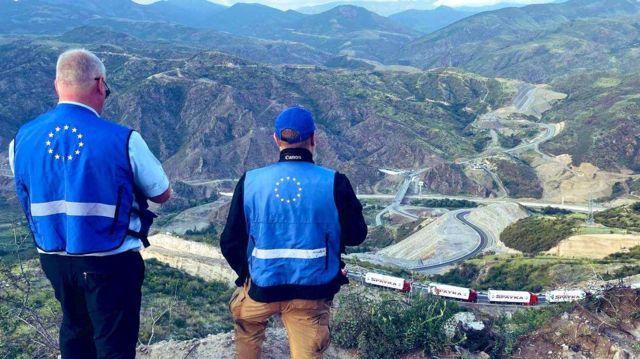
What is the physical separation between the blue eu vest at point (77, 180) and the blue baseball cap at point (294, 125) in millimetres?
1474

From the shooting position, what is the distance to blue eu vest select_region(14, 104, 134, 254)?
4379 mm

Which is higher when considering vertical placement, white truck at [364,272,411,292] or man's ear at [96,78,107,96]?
man's ear at [96,78,107,96]

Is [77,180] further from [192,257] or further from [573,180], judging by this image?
[573,180]

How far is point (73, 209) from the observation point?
172 inches

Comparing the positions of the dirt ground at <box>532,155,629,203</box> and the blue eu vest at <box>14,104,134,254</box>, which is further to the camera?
the dirt ground at <box>532,155,629,203</box>

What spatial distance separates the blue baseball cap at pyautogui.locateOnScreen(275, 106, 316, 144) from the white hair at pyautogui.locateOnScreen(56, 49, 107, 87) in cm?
174

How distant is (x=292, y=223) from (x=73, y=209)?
6.20 feet

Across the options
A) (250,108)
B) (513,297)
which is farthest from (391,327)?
(250,108)

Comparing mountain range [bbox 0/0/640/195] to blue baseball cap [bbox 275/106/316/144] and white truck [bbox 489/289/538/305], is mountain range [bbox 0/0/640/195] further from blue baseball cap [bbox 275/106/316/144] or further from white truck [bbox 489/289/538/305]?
blue baseball cap [bbox 275/106/316/144]

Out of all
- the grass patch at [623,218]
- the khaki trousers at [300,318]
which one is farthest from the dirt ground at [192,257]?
the grass patch at [623,218]

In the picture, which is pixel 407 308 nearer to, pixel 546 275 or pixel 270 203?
pixel 270 203

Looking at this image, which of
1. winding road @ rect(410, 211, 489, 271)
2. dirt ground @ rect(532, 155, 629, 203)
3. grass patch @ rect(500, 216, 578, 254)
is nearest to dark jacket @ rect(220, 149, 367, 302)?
winding road @ rect(410, 211, 489, 271)

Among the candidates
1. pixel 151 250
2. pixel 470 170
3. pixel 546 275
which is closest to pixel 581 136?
pixel 470 170

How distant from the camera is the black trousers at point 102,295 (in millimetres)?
4531
